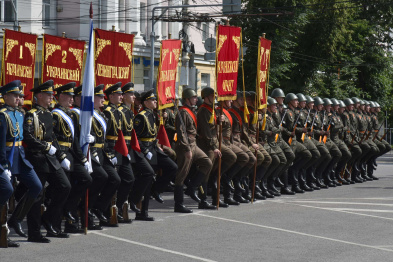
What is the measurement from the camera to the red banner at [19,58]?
14.5 meters

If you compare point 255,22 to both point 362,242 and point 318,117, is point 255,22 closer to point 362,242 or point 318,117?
point 318,117

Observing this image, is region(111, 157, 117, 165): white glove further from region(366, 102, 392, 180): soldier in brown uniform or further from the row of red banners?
region(366, 102, 392, 180): soldier in brown uniform

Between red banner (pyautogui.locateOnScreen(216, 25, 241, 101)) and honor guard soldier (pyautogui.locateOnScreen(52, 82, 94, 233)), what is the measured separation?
3.87 metres

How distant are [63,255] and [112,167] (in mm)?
2457

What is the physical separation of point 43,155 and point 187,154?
3.64 meters

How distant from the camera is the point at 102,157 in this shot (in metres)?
11.3

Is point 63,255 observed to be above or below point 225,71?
below

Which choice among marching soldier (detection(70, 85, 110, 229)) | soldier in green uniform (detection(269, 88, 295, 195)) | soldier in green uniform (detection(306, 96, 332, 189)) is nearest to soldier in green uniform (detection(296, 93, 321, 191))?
soldier in green uniform (detection(306, 96, 332, 189))

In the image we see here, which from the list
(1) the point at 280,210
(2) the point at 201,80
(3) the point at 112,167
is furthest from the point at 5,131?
(2) the point at 201,80

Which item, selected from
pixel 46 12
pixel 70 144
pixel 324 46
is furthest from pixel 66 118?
pixel 46 12

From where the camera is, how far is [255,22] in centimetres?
3544

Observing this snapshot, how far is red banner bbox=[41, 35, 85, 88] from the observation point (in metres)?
14.1

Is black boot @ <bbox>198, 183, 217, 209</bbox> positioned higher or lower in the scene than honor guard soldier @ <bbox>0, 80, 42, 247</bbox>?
lower

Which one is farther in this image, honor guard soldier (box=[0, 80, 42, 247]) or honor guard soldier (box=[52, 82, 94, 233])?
honor guard soldier (box=[52, 82, 94, 233])
